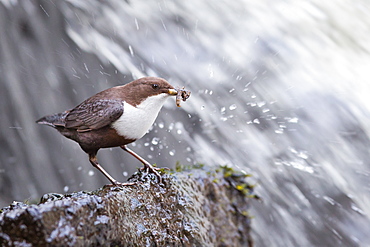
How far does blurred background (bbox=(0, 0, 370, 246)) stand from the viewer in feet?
12.0

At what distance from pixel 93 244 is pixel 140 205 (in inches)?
13.3

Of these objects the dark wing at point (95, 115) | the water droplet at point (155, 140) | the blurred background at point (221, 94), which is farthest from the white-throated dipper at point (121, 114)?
the water droplet at point (155, 140)

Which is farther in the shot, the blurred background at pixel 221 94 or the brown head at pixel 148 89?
the blurred background at pixel 221 94

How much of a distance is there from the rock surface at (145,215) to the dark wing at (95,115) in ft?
0.95

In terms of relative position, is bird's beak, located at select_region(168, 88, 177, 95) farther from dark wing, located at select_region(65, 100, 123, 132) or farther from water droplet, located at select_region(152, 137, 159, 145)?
water droplet, located at select_region(152, 137, 159, 145)

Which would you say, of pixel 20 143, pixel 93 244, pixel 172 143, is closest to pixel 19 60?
pixel 20 143

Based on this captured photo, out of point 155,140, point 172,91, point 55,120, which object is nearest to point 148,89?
point 172,91

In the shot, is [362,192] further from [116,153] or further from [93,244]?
[93,244]

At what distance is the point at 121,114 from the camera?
68.8 inches

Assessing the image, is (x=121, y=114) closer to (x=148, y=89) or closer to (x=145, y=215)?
(x=148, y=89)

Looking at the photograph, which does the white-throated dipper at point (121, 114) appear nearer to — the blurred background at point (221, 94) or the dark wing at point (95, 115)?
the dark wing at point (95, 115)

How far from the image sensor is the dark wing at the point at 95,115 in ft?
5.75

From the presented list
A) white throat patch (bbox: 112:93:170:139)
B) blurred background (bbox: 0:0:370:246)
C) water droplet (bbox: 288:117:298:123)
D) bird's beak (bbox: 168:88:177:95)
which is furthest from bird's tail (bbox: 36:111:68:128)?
water droplet (bbox: 288:117:298:123)

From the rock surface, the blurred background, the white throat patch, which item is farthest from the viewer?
the blurred background
